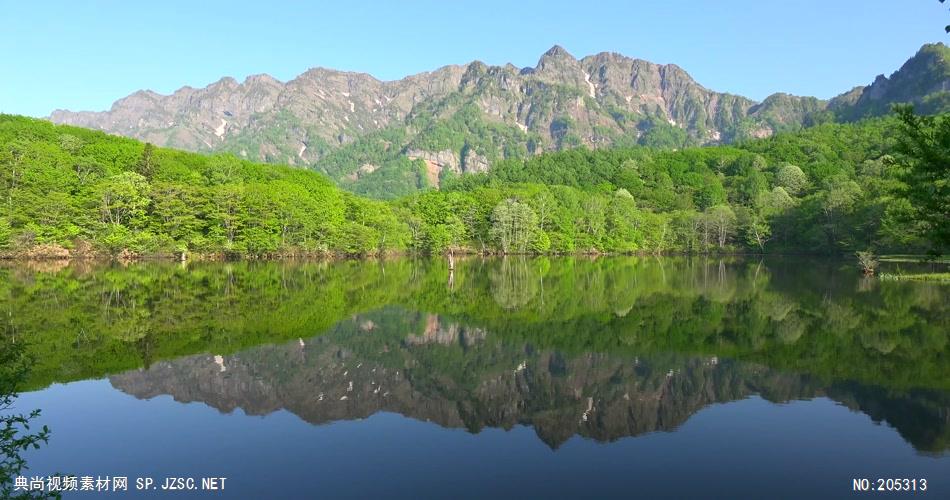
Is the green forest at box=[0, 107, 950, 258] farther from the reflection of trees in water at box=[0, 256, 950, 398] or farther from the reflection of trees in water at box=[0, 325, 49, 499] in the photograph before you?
the reflection of trees in water at box=[0, 325, 49, 499]

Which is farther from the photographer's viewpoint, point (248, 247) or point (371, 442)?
point (248, 247)

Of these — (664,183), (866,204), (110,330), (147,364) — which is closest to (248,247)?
(110,330)

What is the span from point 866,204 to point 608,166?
10708cm

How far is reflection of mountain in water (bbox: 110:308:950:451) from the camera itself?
14406mm

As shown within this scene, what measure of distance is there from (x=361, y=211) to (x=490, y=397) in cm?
9273

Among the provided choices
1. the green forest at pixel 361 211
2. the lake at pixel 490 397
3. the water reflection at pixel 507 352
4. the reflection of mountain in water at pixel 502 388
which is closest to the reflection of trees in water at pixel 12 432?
the lake at pixel 490 397

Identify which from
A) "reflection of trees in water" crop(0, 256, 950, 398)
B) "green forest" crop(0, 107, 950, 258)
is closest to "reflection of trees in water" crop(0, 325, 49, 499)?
"reflection of trees in water" crop(0, 256, 950, 398)

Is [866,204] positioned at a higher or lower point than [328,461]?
higher

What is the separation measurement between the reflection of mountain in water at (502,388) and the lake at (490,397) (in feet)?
0.30

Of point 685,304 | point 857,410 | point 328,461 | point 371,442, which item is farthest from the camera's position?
point 685,304

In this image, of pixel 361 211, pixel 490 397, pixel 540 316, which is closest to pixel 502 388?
pixel 490 397

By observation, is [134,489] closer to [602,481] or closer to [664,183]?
[602,481]

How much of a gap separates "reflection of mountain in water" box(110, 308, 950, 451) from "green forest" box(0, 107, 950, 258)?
→ 3870 cm

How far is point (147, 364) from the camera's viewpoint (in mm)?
18938
